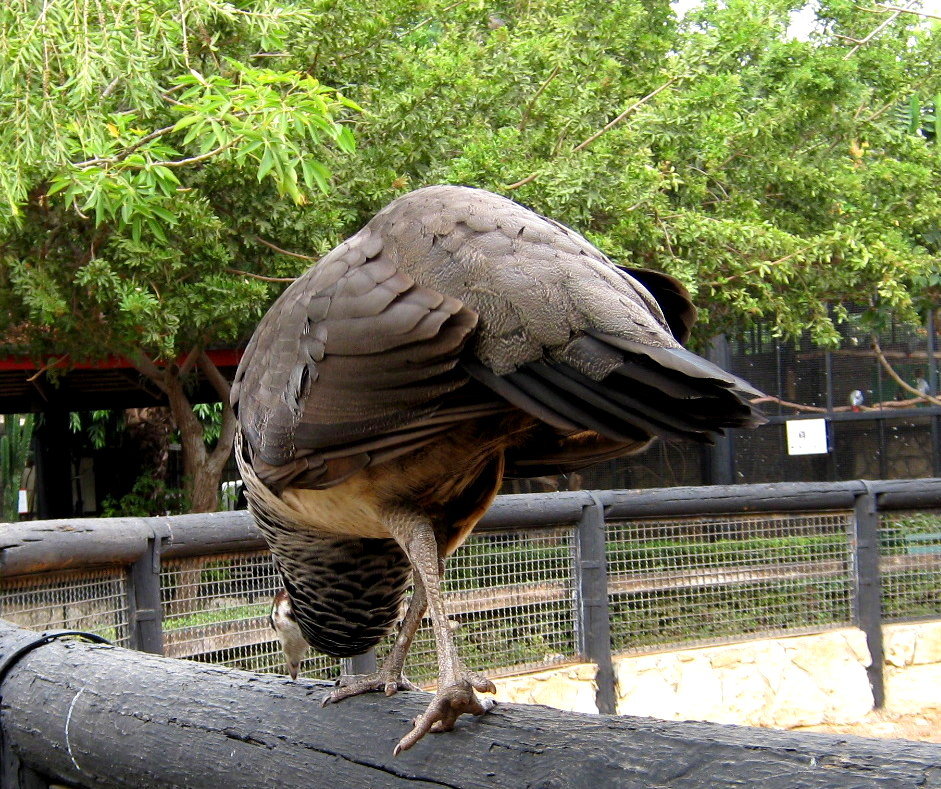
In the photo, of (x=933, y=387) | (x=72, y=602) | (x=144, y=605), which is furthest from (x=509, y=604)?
(x=933, y=387)

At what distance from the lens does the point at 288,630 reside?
300 cm

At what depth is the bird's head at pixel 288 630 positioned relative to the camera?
296 cm

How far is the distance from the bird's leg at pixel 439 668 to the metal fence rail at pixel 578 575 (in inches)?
61.5

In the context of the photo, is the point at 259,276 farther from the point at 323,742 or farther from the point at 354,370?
the point at 323,742

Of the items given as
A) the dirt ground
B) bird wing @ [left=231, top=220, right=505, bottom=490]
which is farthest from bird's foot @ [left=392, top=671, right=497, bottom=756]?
the dirt ground

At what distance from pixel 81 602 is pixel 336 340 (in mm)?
1933

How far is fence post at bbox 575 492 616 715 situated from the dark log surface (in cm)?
350

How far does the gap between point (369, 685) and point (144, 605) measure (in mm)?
1760

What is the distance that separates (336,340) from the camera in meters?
2.05

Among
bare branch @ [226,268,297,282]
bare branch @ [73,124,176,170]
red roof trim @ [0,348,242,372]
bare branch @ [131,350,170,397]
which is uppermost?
bare branch @ [73,124,176,170]

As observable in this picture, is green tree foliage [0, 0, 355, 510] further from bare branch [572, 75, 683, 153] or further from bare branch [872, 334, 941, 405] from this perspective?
bare branch [872, 334, 941, 405]

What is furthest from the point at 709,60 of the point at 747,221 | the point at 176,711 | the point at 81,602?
the point at 176,711

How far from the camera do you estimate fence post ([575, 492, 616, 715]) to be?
5.57 metres

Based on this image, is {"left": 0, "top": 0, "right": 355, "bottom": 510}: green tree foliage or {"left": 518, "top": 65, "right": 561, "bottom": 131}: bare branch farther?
{"left": 518, "top": 65, "right": 561, "bottom": 131}: bare branch
